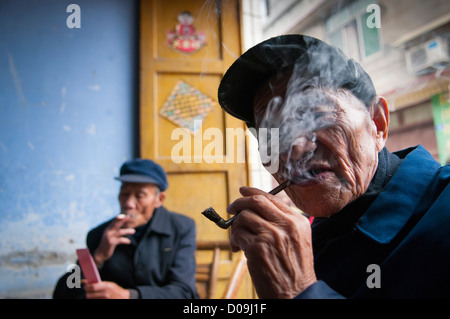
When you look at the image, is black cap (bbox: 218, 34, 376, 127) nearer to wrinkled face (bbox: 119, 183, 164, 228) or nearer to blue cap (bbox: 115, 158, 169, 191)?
blue cap (bbox: 115, 158, 169, 191)

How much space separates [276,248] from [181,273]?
177 cm

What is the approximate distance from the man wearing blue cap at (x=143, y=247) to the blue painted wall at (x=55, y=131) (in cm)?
63

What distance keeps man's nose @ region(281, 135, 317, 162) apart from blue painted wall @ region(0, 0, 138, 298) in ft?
8.21

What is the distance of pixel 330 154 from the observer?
1.13 meters

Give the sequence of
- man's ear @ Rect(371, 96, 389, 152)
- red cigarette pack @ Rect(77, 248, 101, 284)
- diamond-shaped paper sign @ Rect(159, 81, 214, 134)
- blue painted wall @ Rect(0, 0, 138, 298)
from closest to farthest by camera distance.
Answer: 1. man's ear @ Rect(371, 96, 389, 152)
2. red cigarette pack @ Rect(77, 248, 101, 284)
3. blue painted wall @ Rect(0, 0, 138, 298)
4. diamond-shaped paper sign @ Rect(159, 81, 214, 134)

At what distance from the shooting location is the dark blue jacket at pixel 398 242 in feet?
2.77

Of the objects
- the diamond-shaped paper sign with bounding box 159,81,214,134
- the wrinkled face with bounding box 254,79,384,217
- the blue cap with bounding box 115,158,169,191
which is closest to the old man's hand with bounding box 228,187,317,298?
the wrinkled face with bounding box 254,79,384,217

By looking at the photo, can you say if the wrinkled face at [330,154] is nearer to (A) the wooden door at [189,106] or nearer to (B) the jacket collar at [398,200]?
(B) the jacket collar at [398,200]

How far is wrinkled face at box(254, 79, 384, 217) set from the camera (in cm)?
111

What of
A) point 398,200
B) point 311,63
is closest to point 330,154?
point 398,200

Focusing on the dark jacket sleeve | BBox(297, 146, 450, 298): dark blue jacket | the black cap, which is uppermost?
the black cap

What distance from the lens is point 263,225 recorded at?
85 cm

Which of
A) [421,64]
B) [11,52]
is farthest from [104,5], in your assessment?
[421,64]

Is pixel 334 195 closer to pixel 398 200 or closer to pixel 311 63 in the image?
pixel 398 200
